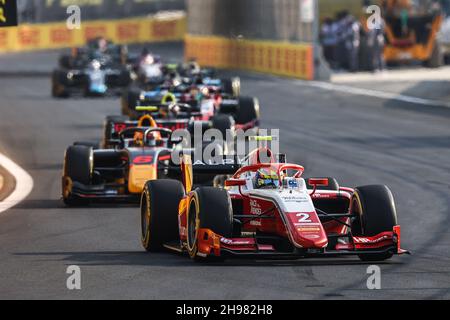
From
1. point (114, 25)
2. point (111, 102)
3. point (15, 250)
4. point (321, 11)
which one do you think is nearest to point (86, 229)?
point (15, 250)

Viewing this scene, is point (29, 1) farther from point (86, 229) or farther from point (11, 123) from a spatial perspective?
point (86, 229)

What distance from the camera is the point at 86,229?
1805 cm

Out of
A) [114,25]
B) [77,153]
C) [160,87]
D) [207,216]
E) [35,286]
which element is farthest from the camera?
[114,25]

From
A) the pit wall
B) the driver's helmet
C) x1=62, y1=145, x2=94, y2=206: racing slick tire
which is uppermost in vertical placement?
the driver's helmet

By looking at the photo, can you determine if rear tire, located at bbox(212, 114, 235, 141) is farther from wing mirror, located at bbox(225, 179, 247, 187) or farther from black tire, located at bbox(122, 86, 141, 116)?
wing mirror, located at bbox(225, 179, 247, 187)

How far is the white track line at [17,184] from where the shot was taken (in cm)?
2082

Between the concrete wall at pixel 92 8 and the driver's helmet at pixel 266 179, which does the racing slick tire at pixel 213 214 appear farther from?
the concrete wall at pixel 92 8

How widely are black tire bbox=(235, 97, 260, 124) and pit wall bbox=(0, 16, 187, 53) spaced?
126 ft

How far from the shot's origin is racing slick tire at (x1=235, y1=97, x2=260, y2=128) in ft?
97.7

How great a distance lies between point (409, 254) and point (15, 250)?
4.26m

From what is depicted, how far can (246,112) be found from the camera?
2989cm

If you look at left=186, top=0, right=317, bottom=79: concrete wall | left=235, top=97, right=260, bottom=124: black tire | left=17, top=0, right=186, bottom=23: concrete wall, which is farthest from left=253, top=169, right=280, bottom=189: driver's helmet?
left=17, top=0, right=186, bottom=23: concrete wall

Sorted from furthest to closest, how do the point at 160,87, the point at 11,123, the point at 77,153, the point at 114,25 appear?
the point at 114,25, the point at 11,123, the point at 160,87, the point at 77,153

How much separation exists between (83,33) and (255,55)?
19652 millimetres
